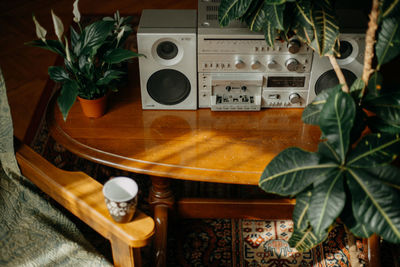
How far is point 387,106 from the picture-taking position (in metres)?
1.04

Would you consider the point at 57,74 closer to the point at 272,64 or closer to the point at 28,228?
the point at 28,228

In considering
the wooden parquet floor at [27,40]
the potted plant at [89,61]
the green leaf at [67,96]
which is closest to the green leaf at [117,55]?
the potted plant at [89,61]

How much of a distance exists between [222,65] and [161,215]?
0.57 m

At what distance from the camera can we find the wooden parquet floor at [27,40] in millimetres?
2207

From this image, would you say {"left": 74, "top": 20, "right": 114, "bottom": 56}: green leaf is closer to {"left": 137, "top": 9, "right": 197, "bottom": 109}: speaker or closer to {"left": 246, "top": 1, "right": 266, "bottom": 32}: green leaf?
{"left": 137, "top": 9, "right": 197, "bottom": 109}: speaker

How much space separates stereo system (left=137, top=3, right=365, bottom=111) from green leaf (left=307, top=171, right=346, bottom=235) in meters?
0.46

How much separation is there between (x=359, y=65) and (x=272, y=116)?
291mm

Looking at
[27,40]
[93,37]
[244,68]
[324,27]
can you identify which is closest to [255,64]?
[244,68]

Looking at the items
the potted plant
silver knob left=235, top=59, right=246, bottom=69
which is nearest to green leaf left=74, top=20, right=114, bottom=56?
the potted plant

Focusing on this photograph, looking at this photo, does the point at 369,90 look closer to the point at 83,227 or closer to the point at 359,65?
the point at 359,65

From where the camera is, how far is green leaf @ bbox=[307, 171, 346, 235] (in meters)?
0.92

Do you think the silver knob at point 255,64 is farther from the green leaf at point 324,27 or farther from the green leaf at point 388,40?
the green leaf at point 388,40

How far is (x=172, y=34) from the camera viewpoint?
48.9 inches

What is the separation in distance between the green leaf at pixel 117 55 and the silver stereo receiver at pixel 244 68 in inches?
7.8
